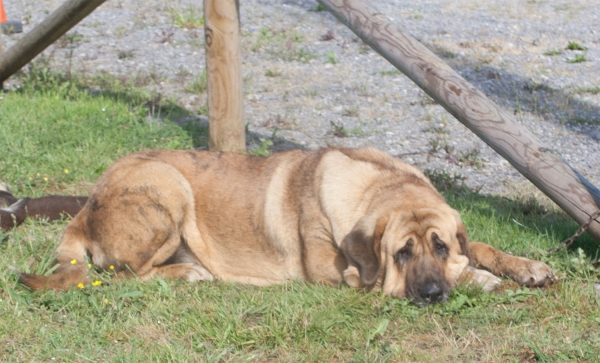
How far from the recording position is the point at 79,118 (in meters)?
7.48

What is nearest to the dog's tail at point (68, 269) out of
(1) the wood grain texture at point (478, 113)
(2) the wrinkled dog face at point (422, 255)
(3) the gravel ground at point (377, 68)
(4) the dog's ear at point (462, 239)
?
(2) the wrinkled dog face at point (422, 255)

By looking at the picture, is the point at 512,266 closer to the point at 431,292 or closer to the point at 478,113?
the point at 431,292

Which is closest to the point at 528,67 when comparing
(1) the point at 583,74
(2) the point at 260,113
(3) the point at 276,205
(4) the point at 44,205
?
(1) the point at 583,74

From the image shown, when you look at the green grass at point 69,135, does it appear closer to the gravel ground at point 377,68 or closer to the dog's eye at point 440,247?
the gravel ground at point 377,68

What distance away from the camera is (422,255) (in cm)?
418

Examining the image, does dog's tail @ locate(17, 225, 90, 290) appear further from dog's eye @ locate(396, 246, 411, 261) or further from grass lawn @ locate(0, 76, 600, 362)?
dog's eye @ locate(396, 246, 411, 261)

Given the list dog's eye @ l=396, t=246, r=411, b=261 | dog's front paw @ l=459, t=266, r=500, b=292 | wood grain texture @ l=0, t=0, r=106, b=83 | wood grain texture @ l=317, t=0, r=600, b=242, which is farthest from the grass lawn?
wood grain texture @ l=0, t=0, r=106, b=83

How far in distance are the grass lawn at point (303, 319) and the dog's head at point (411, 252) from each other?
0.11m

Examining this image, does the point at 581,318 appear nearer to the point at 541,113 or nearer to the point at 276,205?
the point at 276,205

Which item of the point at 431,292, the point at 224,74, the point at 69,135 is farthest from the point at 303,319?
the point at 69,135

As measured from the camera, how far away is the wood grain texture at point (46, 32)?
704 cm

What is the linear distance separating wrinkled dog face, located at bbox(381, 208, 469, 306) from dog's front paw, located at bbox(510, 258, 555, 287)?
40 centimetres

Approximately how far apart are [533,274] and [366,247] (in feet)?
3.47

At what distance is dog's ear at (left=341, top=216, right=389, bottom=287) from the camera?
4285 millimetres
